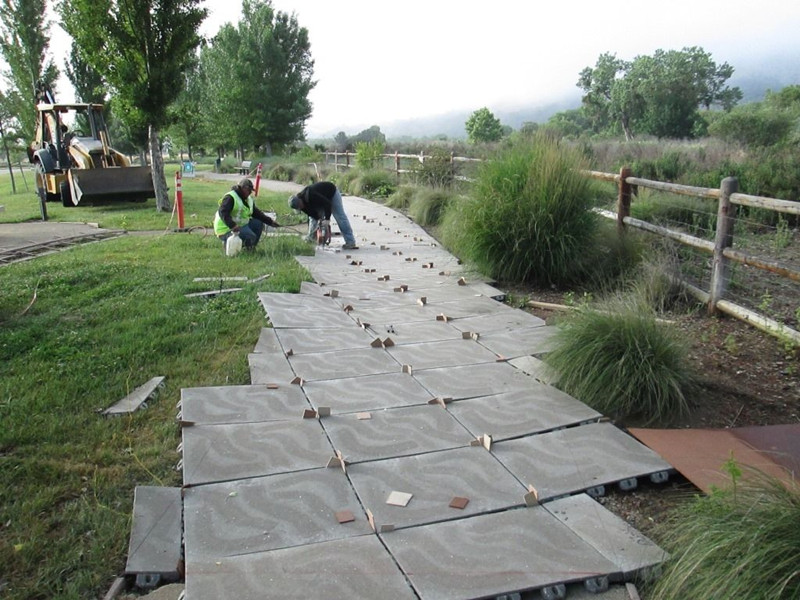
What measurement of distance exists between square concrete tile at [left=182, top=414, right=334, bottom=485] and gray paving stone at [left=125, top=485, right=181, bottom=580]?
0.64ft

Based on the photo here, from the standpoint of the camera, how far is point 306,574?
274 cm

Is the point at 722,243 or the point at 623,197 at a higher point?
the point at 623,197

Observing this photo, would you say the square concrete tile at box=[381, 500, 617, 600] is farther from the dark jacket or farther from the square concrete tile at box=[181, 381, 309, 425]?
the dark jacket

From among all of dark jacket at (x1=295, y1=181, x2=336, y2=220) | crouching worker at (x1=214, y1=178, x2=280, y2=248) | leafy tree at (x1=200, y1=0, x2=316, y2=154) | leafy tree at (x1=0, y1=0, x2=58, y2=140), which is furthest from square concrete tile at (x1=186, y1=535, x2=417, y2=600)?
leafy tree at (x1=200, y1=0, x2=316, y2=154)

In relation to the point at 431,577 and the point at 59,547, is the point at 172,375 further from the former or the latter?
the point at 431,577

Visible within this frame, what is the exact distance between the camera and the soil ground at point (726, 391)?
131 inches

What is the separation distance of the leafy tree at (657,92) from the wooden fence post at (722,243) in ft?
216

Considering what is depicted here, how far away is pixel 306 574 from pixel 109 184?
16.8 meters

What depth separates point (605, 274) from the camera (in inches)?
299

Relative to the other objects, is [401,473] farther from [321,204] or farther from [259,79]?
[259,79]

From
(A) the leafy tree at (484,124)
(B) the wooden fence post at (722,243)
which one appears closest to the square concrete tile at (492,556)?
(B) the wooden fence post at (722,243)

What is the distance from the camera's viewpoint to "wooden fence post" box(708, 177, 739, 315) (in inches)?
247

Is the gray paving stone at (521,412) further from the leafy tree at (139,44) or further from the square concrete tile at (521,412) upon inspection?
the leafy tree at (139,44)

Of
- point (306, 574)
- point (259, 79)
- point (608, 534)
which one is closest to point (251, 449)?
point (306, 574)
